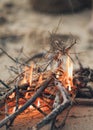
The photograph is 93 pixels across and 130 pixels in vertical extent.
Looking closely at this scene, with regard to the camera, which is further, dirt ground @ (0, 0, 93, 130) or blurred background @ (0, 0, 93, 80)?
blurred background @ (0, 0, 93, 80)

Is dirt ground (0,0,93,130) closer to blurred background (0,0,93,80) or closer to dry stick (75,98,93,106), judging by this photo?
blurred background (0,0,93,80)

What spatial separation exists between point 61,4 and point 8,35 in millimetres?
1767

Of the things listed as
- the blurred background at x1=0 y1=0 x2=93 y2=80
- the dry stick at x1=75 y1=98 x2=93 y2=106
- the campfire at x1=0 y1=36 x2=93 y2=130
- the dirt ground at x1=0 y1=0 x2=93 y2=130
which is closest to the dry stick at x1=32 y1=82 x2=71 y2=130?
the campfire at x1=0 y1=36 x2=93 y2=130

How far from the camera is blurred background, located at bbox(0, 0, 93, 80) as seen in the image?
669 cm

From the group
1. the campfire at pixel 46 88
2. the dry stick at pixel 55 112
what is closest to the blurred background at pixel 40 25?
the campfire at pixel 46 88

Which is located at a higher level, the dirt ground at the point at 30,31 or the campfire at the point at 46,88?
the dirt ground at the point at 30,31

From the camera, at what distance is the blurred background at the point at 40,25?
669 cm

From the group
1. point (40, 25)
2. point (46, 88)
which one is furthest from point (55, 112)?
point (40, 25)

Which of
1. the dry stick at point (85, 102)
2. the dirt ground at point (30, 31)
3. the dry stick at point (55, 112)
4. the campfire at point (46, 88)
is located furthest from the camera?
the dirt ground at point (30, 31)

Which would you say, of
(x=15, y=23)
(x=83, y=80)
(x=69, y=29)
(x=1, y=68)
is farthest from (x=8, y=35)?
(x=83, y=80)

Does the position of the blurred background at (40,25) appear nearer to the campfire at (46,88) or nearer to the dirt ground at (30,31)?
the dirt ground at (30,31)

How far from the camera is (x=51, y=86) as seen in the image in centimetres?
410

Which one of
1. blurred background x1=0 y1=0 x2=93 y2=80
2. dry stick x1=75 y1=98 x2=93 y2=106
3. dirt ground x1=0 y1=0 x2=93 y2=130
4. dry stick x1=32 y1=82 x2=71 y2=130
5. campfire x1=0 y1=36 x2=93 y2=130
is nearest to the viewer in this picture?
dry stick x1=32 y1=82 x2=71 y2=130

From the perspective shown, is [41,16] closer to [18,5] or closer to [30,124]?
[18,5]
